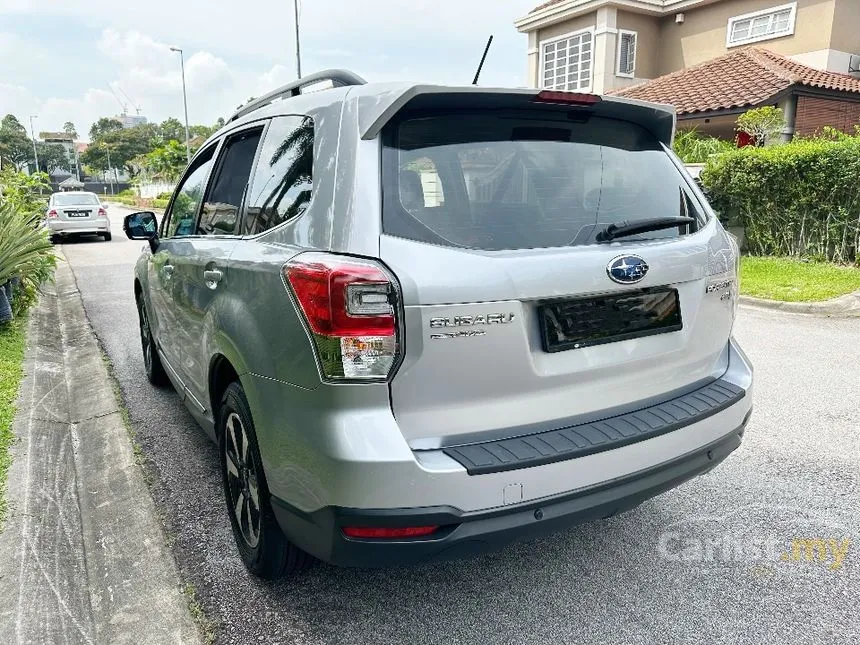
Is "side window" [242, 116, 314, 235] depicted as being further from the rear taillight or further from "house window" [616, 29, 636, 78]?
"house window" [616, 29, 636, 78]

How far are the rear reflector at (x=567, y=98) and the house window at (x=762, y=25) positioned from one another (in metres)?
20.6

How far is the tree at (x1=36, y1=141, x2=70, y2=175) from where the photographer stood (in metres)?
127

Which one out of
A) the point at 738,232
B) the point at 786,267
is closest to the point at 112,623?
the point at 786,267

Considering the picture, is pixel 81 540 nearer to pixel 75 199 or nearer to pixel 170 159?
pixel 75 199

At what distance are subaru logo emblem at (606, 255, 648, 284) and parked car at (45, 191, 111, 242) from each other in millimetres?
19889

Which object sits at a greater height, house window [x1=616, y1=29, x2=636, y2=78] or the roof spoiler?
house window [x1=616, y1=29, x2=636, y2=78]

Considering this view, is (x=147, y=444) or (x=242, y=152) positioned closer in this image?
(x=242, y=152)

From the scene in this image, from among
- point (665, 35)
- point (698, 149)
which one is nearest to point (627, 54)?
point (665, 35)

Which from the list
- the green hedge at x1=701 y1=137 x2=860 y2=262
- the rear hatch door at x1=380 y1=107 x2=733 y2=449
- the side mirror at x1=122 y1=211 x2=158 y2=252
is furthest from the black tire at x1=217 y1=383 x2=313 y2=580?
the green hedge at x1=701 y1=137 x2=860 y2=262

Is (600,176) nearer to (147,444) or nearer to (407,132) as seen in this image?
(407,132)

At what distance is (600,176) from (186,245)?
2.06 metres

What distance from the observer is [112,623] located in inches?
92.4

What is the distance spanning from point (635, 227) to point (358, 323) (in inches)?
41.3

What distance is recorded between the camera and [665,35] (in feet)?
75.5
